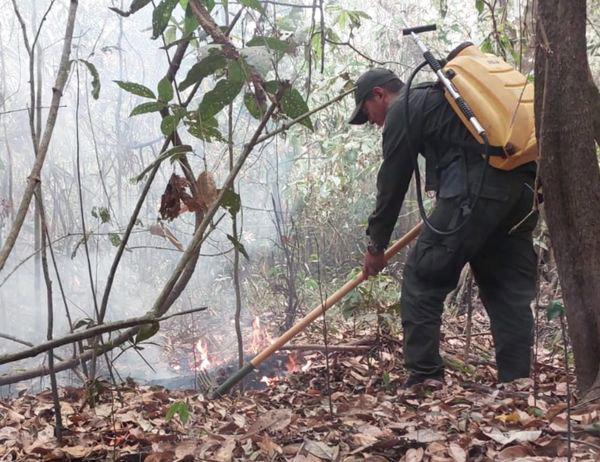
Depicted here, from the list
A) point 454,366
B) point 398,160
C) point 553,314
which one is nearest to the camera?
point 553,314

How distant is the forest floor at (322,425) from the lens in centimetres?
167

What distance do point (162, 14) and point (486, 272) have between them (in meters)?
1.82

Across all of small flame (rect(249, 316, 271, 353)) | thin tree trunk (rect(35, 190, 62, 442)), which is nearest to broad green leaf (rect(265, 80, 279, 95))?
thin tree trunk (rect(35, 190, 62, 442))

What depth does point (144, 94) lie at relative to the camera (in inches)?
76.4

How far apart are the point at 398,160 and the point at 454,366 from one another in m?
1.20

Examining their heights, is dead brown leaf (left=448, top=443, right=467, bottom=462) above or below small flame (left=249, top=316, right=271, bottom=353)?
above

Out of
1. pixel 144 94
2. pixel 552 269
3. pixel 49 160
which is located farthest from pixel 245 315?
pixel 144 94

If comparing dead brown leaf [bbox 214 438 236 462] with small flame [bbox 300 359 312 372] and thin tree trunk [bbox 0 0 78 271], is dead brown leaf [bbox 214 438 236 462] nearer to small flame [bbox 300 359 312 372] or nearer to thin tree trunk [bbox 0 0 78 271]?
thin tree trunk [bbox 0 0 78 271]

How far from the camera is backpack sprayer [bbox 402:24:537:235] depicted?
247cm

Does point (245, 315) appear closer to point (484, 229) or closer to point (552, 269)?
point (552, 269)

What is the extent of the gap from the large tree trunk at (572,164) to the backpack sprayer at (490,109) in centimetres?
65

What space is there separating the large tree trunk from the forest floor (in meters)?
0.27

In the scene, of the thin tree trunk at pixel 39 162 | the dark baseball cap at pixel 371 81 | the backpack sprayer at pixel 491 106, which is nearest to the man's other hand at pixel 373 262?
the backpack sprayer at pixel 491 106

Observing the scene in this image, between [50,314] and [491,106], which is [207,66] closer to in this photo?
[50,314]
